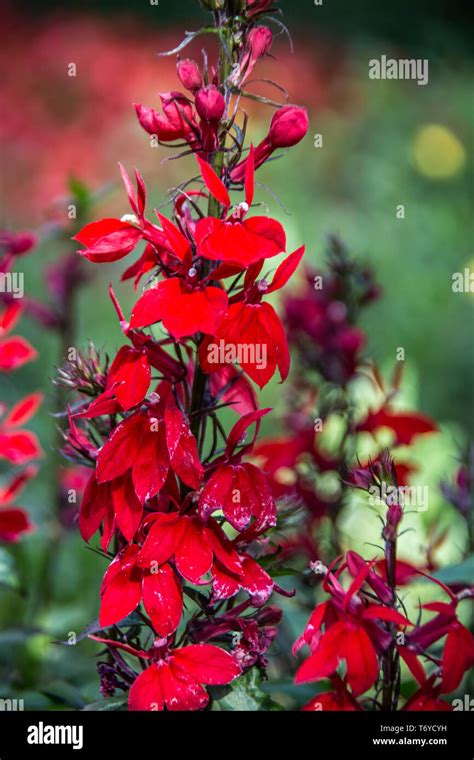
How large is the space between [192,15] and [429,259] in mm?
1270

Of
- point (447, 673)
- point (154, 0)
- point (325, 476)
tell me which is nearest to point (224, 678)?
point (447, 673)

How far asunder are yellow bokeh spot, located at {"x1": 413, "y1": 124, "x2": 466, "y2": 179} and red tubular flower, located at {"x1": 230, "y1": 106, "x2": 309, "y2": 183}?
2.48m

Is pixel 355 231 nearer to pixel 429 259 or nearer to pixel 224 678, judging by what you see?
pixel 429 259

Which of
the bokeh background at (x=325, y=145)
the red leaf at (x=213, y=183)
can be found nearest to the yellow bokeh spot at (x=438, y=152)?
the bokeh background at (x=325, y=145)

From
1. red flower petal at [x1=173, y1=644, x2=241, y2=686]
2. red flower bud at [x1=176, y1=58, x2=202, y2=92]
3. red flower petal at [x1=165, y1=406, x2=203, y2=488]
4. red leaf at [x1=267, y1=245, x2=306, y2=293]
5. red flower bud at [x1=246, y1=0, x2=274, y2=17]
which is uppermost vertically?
red flower bud at [x1=246, y1=0, x2=274, y2=17]

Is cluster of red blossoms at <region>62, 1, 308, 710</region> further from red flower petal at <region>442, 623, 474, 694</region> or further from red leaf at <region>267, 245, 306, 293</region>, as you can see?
red flower petal at <region>442, 623, 474, 694</region>

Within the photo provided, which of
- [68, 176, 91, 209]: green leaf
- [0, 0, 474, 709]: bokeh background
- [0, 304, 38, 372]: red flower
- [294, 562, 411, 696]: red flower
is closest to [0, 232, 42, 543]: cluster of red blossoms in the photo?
[0, 304, 38, 372]: red flower

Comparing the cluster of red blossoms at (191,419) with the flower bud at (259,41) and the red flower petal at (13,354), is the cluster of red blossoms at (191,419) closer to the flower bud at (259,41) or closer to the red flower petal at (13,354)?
the flower bud at (259,41)

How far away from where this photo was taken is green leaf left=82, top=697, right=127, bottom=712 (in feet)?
2.44

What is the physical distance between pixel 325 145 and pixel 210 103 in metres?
2.56

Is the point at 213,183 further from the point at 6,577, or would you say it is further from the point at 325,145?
the point at 325,145

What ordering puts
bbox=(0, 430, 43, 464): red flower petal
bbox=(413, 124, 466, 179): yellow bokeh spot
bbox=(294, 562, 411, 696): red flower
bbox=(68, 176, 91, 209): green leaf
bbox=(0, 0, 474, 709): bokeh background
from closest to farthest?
bbox=(294, 562, 411, 696): red flower
bbox=(0, 430, 43, 464): red flower petal
bbox=(68, 176, 91, 209): green leaf
bbox=(0, 0, 474, 709): bokeh background
bbox=(413, 124, 466, 179): yellow bokeh spot

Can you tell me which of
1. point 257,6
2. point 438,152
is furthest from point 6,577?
point 438,152

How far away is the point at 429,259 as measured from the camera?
9.38 ft
